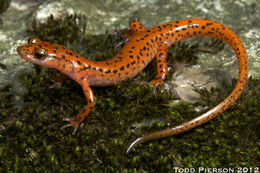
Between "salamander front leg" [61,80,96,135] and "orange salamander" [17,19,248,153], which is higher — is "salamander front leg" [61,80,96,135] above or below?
below

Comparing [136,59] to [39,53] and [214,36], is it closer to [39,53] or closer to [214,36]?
[39,53]

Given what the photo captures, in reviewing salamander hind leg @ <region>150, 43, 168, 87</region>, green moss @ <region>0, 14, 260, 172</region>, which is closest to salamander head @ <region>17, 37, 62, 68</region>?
green moss @ <region>0, 14, 260, 172</region>

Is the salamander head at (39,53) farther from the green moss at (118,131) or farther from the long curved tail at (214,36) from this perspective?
the long curved tail at (214,36)

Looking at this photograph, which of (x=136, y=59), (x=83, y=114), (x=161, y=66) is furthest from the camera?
(x=161, y=66)

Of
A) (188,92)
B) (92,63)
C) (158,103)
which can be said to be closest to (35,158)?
(92,63)

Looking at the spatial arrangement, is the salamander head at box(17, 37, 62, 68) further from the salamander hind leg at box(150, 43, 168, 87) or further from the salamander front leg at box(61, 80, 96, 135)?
the salamander hind leg at box(150, 43, 168, 87)

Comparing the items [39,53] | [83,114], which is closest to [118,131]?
[83,114]

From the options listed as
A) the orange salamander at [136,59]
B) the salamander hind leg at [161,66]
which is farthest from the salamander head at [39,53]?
the salamander hind leg at [161,66]
